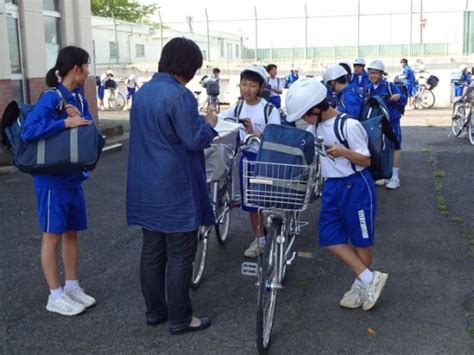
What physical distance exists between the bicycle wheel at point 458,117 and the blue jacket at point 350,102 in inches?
282

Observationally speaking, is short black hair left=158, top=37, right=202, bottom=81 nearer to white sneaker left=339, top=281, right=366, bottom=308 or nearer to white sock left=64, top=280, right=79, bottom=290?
white sock left=64, top=280, right=79, bottom=290

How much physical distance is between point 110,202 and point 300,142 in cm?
477

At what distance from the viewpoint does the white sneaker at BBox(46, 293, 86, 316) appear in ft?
14.4

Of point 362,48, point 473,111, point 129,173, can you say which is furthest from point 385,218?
point 362,48

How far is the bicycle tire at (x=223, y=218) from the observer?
5395 mm

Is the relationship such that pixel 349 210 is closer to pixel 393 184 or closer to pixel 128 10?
pixel 393 184

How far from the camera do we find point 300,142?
372 cm

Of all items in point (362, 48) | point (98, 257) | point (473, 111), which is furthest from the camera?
point (362, 48)

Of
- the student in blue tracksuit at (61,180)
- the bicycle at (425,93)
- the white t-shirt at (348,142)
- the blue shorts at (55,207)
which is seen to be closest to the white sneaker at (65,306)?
the student in blue tracksuit at (61,180)

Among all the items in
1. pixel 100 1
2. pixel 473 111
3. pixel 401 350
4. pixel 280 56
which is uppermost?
pixel 100 1

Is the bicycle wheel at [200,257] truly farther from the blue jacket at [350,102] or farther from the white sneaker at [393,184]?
the white sneaker at [393,184]

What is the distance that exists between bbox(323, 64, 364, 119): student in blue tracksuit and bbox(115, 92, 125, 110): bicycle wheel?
1875 cm

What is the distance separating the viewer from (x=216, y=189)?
5215 millimetres

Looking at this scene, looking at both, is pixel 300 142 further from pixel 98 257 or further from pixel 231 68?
pixel 231 68
